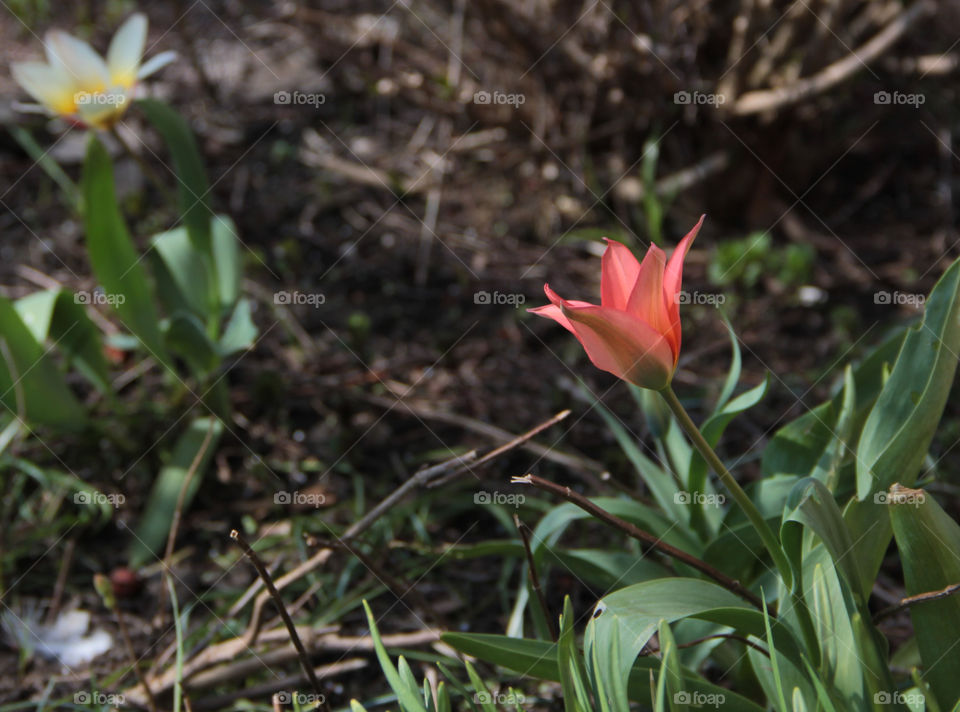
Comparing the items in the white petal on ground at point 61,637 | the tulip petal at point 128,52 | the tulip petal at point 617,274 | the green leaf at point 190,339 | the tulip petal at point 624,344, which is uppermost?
the tulip petal at point 617,274

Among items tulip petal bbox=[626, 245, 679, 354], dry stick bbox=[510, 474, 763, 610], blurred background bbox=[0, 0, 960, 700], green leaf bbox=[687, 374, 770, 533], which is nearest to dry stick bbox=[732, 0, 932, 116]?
blurred background bbox=[0, 0, 960, 700]

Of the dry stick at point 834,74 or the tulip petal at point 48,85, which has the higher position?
the dry stick at point 834,74

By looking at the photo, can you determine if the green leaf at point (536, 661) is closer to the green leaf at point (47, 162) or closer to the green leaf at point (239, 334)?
the green leaf at point (239, 334)

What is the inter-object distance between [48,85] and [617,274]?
144 centimetres

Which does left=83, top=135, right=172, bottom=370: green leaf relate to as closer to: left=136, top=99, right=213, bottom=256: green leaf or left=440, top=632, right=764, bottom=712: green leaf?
left=136, top=99, right=213, bottom=256: green leaf

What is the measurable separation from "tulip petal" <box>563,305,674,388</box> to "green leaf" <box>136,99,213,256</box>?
4.00 ft

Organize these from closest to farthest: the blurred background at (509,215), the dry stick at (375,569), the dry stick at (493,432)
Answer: the dry stick at (375,569)
the dry stick at (493,432)
the blurred background at (509,215)

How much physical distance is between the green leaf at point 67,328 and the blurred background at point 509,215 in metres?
0.15

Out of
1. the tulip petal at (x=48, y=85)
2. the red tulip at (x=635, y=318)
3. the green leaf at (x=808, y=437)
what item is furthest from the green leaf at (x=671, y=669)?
the tulip petal at (x=48, y=85)

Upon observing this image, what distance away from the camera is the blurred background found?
1.99 meters

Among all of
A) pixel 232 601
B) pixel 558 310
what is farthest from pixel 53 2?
pixel 558 310

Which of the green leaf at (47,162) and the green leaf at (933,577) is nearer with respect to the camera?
the green leaf at (933,577)

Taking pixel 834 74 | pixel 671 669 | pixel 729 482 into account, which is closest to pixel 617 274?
pixel 729 482

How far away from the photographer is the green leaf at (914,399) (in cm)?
99
